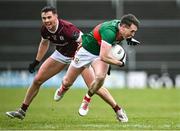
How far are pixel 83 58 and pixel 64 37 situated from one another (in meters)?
0.64

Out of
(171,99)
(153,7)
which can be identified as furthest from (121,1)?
(171,99)

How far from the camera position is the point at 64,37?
13289 millimetres

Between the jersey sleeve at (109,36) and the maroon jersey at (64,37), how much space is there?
4.12 feet

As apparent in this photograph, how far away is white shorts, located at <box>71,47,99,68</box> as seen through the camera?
1290 centimetres

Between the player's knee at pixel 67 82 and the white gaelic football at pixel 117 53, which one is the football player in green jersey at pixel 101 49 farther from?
the white gaelic football at pixel 117 53

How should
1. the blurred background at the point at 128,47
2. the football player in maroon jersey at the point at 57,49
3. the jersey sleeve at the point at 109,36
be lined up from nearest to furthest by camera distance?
the jersey sleeve at the point at 109,36 → the football player in maroon jersey at the point at 57,49 → the blurred background at the point at 128,47

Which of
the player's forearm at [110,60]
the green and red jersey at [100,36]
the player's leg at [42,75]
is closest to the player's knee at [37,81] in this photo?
the player's leg at [42,75]

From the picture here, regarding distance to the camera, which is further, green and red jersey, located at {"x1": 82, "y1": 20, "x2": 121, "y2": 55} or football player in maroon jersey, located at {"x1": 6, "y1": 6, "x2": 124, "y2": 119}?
football player in maroon jersey, located at {"x1": 6, "y1": 6, "x2": 124, "y2": 119}

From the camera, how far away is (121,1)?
30297 millimetres

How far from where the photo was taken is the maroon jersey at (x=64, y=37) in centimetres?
1325

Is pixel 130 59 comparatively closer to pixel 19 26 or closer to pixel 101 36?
pixel 19 26

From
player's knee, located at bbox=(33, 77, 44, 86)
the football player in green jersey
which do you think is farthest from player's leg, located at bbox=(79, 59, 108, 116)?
player's knee, located at bbox=(33, 77, 44, 86)

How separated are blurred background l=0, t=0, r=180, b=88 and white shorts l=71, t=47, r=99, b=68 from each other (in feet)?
53.1

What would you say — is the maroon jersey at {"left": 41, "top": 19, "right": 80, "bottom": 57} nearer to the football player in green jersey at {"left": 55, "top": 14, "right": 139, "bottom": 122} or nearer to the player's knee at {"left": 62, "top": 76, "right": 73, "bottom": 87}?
the football player in green jersey at {"left": 55, "top": 14, "right": 139, "bottom": 122}
